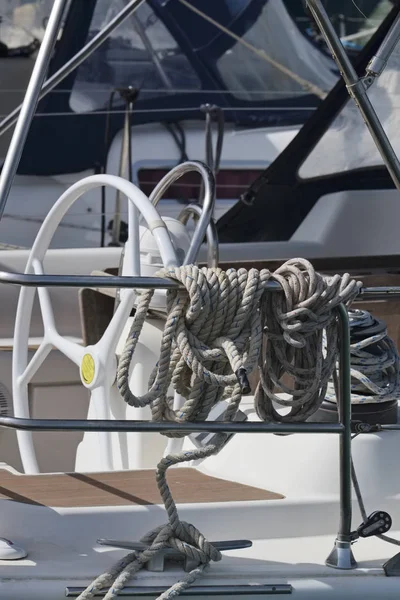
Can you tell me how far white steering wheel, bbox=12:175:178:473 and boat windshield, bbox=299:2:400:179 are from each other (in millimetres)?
1944

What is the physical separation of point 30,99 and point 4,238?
3018mm

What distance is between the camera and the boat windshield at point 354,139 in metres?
4.20

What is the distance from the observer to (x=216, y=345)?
5.99ft

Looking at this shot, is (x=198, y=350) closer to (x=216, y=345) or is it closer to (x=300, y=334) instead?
(x=216, y=345)

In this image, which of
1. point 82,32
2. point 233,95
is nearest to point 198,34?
point 233,95

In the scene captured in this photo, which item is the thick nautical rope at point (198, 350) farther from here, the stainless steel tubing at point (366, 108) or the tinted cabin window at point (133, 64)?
the tinted cabin window at point (133, 64)

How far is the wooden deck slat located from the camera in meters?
2.17

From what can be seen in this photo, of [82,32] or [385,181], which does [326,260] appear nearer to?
[385,181]

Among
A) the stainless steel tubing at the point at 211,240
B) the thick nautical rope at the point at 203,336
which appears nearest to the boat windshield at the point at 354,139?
the stainless steel tubing at the point at 211,240

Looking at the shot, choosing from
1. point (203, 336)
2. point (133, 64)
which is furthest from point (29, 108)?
point (133, 64)

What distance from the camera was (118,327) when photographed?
2479 millimetres

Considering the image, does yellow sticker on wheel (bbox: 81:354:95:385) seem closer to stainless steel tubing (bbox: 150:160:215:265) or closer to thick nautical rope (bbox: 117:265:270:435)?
stainless steel tubing (bbox: 150:160:215:265)

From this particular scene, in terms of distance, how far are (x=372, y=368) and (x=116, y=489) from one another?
641 millimetres

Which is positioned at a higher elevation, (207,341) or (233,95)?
(233,95)
